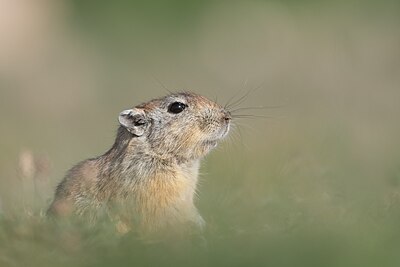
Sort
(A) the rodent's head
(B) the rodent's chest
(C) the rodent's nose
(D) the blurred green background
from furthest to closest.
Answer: (C) the rodent's nose
(A) the rodent's head
(B) the rodent's chest
(D) the blurred green background

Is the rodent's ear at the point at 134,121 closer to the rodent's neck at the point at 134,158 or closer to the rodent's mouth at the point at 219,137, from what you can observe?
the rodent's neck at the point at 134,158

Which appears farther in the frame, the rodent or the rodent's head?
the rodent's head

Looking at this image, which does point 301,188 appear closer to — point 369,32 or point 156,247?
point 156,247

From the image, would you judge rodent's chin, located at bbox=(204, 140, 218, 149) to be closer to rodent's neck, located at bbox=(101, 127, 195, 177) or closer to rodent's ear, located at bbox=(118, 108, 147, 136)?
rodent's neck, located at bbox=(101, 127, 195, 177)

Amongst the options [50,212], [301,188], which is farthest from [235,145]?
[50,212]

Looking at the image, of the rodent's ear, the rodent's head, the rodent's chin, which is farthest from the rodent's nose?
the rodent's ear

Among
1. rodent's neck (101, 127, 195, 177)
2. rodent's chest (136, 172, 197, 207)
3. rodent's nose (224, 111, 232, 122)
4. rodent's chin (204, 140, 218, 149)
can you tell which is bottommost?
rodent's chest (136, 172, 197, 207)

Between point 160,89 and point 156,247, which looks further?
point 160,89
